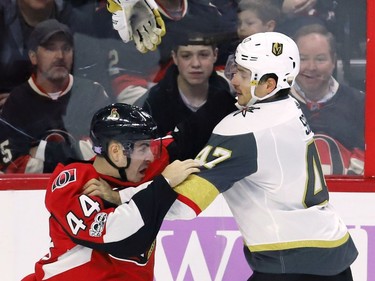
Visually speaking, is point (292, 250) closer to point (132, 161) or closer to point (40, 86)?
point (132, 161)

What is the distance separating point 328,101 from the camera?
3.83 m

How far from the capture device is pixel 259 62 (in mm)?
2691

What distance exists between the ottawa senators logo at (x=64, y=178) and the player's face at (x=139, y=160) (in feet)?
0.54

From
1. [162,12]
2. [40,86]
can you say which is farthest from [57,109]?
[162,12]

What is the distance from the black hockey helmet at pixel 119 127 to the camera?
2.67 meters

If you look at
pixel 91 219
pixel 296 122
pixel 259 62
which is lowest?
pixel 91 219

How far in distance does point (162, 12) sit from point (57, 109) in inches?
22.9

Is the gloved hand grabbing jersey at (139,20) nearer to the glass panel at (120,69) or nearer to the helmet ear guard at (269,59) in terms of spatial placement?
the glass panel at (120,69)

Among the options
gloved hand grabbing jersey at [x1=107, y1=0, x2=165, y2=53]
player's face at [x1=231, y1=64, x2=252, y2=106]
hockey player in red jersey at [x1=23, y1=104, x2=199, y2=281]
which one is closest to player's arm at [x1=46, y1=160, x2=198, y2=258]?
hockey player in red jersey at [x1=23, y1=104, x2=199, y2=281]

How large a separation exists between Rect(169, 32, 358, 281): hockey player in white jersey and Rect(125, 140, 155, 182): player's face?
0.53ft

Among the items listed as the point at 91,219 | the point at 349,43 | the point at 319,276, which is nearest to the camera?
the point at 91,219

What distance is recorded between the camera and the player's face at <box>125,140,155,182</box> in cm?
271

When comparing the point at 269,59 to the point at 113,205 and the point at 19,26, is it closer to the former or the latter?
→ the point at 113,205

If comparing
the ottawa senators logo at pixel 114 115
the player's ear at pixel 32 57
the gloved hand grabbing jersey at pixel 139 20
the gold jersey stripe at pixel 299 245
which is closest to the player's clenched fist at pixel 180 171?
the ottawa senators logo at pixel 114 115
